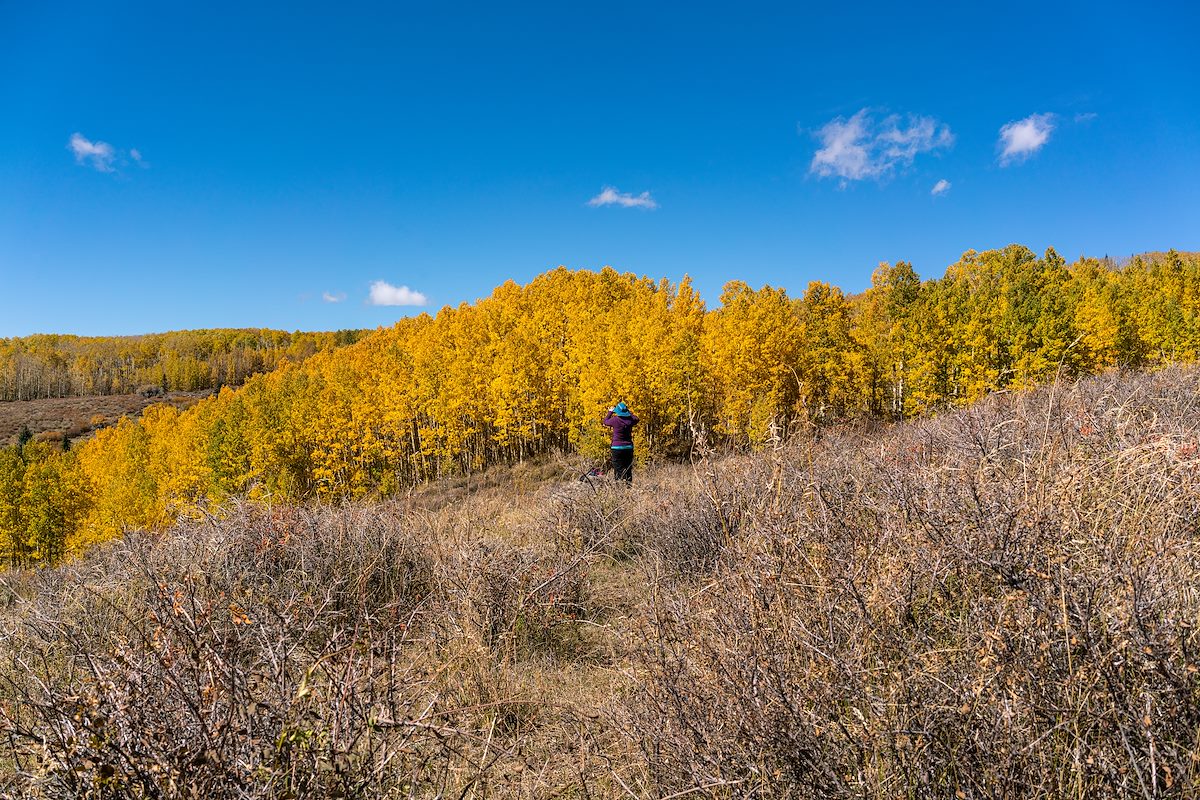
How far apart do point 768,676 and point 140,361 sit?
536 feet

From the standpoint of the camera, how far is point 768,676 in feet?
6.21

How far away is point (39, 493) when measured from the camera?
1342 inches

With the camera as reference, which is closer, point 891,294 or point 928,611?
point 928,611

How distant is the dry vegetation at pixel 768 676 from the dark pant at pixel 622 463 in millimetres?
5680

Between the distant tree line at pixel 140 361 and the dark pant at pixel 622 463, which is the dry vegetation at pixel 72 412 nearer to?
the distant tree line at pixel 140 361

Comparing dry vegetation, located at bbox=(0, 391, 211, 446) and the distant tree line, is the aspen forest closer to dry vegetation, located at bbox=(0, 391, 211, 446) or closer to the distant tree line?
dry vegetation, located at bbox=(0, 391, 211, 446)

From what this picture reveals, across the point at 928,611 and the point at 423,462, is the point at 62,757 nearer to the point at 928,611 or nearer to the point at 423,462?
the point at 928,611

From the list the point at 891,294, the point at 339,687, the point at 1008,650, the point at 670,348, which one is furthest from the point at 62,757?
the point at 891,294

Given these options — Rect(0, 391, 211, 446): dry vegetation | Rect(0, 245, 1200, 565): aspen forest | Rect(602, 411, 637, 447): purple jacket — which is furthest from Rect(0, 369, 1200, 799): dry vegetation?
Rect(0, 391, 211, 446): dry vegetation

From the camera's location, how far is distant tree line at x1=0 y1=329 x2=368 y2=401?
111 meters

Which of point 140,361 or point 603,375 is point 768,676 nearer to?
point 603,375

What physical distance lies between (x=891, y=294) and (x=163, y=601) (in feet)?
122

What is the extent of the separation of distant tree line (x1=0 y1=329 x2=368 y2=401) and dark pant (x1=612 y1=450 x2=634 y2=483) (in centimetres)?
10401

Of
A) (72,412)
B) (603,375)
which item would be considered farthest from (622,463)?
(72,412)
